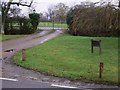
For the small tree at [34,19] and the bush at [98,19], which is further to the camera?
the small tree at [34,19]

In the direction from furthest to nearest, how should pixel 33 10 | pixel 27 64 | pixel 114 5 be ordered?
pixel 33 10 → pixel 114 5 → pixel 27 64

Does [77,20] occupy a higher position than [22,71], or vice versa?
[77,20]

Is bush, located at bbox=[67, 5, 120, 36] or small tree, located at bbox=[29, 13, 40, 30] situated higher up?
bush, located at bbox=[67, 5, 120, 36]

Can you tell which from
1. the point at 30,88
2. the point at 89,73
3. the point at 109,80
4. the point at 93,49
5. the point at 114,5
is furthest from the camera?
the point at 114,5

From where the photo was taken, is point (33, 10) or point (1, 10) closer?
point (1, 10)

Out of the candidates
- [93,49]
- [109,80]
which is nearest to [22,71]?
[109,80]

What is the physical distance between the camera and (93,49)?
18750 millimetres

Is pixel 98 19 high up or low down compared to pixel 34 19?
up

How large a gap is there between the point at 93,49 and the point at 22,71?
326 inches

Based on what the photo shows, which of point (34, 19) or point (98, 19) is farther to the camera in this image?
point (34, 19)

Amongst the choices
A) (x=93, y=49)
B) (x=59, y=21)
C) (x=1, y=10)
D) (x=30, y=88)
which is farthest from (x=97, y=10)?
(x=59, y=21)

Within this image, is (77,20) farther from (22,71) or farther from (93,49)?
(22,71)

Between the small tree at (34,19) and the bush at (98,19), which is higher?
the bush at (98,19)

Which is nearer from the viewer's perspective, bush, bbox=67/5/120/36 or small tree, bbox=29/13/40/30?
bush, bbox=67/5/120/36
